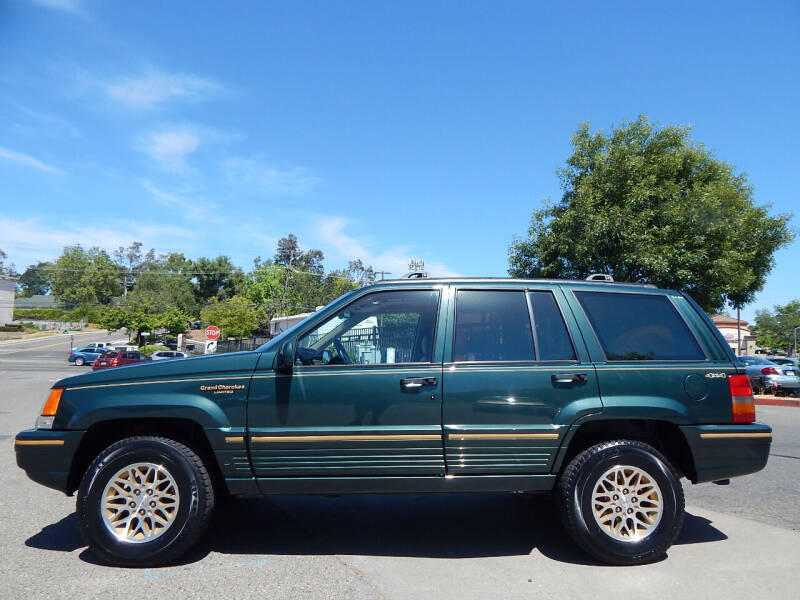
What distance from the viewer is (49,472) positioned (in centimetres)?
416

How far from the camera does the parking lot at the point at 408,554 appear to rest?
370 cm

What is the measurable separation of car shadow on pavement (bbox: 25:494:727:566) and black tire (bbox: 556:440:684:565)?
0.70 feet

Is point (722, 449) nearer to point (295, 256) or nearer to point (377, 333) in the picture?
point (377, 333)

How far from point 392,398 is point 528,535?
5.70 ft

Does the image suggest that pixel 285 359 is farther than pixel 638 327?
No

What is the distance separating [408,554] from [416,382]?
1.26m

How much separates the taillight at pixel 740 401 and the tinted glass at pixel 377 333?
2161 millimetres

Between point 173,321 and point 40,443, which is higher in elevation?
point 173,321

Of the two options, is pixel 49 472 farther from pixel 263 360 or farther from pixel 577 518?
pixel 577 518

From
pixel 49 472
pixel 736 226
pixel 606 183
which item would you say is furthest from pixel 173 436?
pixel 736 226

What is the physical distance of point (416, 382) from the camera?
13.7ft

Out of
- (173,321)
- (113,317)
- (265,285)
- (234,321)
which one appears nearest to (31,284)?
(265,285)

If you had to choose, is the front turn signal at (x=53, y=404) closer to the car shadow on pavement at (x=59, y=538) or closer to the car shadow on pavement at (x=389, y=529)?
the car shadow on pavement at (x=59, y=538)

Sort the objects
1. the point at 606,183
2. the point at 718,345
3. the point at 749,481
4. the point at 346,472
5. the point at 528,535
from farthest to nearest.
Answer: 1. the point at 606,183
2. the point at 749,481
3. the point at 528,535
4. the point at 718,345
5. the point at 346,472
